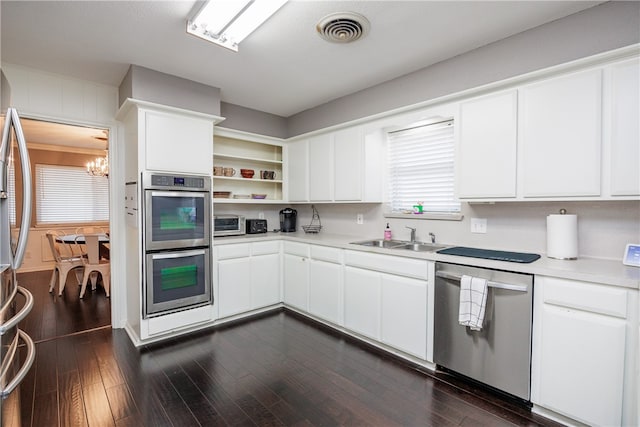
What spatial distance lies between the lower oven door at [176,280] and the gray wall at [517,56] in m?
2.31

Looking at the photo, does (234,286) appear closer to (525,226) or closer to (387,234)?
(387,234)

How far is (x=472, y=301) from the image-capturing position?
2092 millimetres

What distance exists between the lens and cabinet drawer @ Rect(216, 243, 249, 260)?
3307 millimetres

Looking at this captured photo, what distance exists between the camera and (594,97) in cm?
188

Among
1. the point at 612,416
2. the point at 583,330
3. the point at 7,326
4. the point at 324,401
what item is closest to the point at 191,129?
the point at 7,326

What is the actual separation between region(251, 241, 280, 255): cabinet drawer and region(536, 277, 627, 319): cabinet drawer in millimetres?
2636

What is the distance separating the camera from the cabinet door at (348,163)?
10.8 feet

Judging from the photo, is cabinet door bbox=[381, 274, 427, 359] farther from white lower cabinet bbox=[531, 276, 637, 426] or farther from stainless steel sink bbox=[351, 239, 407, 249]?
white lower cabinet bbox=[531, 276, 637, 426]

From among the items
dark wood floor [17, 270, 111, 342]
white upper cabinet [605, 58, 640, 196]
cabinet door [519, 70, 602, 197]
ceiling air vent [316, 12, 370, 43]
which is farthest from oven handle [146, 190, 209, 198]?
white upper cabinet [605, 58, 640, 196]

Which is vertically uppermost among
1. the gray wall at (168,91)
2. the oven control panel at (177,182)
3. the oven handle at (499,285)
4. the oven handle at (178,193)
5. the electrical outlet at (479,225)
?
the gray wall at (168,91)

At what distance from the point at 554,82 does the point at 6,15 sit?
3616mm

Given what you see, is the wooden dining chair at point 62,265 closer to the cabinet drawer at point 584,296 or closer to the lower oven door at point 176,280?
the lower oven door at point 176,280

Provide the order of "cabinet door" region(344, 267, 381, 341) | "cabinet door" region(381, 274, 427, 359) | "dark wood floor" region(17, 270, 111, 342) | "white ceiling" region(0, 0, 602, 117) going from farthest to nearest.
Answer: "dark wood floor" region(17, 270, 111, 342)
"cabinet door" region(344, 267, 381, 341)
"cabinet door" region(381, 274, 427, 359)
"white ceiling" region(0, 0, 602, 117)

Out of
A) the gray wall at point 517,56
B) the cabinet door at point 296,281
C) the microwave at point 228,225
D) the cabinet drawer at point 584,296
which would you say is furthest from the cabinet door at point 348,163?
the cabinet drawer at point 584,296
